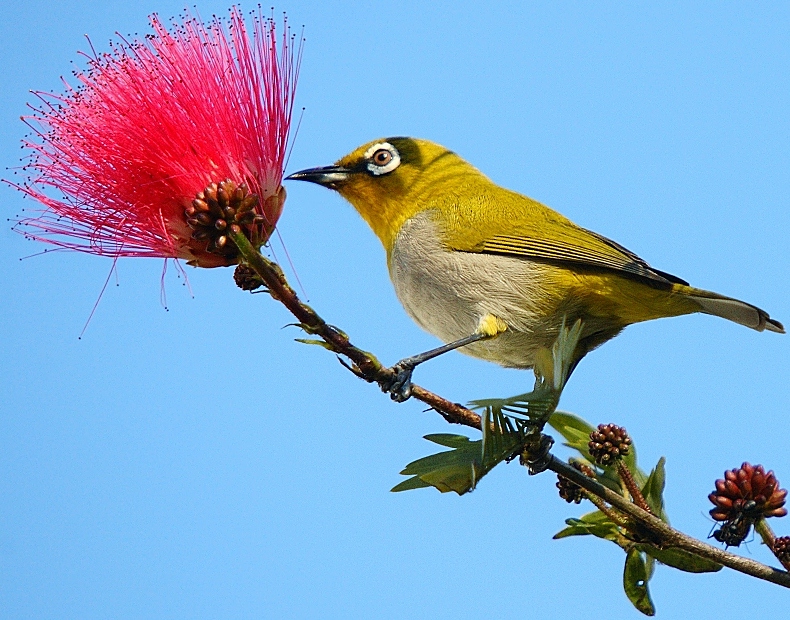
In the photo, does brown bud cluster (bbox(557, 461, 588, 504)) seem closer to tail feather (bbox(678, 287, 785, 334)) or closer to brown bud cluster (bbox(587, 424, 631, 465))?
brown bud cluster (bbox(587, 424, 631, 465))

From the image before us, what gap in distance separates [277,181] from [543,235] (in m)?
2.10

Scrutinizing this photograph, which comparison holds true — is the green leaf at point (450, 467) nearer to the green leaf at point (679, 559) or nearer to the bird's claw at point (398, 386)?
the bird's claw at point (398, 386)

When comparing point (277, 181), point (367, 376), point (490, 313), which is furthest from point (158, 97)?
point (490, 313)

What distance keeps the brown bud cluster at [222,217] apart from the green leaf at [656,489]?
1.57 meters

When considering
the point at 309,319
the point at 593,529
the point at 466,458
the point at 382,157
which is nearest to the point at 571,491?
the point at 593,529

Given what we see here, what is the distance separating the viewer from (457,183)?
5246 mm

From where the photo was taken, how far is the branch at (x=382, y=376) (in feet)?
8.06

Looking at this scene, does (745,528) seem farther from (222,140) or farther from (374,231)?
(374,231)

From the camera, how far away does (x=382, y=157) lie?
16.3 feet

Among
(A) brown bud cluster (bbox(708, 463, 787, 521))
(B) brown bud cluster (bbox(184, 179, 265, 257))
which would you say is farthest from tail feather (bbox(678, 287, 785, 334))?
(B) brown bud cluster (bbox(184, 179, 265, 257))

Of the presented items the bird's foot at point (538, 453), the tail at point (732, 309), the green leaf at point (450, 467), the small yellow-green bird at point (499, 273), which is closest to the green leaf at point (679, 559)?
the bird's foot at point (538, 453)

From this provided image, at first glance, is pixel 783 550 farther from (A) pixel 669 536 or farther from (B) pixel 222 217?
(B) pixel 222 217

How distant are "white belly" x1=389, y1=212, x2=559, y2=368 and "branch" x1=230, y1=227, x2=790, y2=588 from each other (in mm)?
1627

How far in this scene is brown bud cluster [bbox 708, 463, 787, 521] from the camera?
262cm
